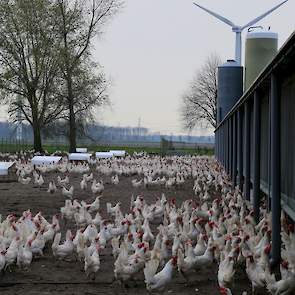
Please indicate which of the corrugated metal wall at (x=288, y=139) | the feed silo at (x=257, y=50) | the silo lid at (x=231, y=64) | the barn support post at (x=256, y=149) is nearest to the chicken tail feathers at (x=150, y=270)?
the corrugated metal wall at (x=288, y=139)

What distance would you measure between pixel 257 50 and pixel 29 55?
24.4m

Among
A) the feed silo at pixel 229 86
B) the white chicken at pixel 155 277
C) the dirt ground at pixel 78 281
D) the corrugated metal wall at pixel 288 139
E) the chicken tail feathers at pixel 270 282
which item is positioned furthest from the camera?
the feed silo at pixel 229 86

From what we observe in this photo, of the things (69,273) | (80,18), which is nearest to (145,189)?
(69,273)

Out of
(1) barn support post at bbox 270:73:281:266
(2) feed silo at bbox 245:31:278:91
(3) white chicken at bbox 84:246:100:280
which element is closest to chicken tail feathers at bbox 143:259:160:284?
(3) white chicken at bbox 84:246:100:280

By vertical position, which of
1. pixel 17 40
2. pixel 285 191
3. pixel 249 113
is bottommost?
pixel 285 191

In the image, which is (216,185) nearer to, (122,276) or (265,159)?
(265,159)

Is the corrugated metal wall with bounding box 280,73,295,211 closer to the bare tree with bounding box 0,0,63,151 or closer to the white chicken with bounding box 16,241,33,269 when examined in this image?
the white chicken with bounding box 16,241,33,269

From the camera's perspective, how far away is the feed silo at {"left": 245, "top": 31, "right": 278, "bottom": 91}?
23906mm

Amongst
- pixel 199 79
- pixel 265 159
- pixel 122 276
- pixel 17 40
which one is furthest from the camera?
pixel 199 79

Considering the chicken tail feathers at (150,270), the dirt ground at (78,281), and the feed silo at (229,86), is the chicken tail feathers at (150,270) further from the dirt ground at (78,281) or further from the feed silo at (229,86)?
the feed silo at (229,86)

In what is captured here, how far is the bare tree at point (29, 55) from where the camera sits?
44.3 meters

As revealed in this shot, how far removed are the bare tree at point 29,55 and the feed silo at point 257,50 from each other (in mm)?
22838

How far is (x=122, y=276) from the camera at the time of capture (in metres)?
7.19

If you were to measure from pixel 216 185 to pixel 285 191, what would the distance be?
8.84m
